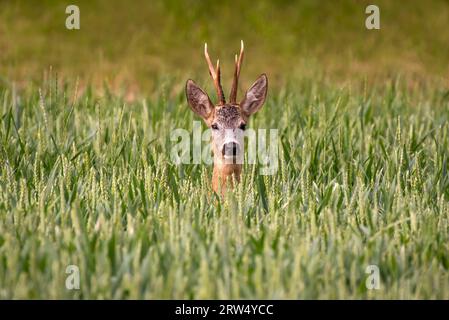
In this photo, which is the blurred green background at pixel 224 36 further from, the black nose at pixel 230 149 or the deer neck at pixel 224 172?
the black nose at pixel 230 149

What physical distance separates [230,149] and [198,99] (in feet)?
2.56

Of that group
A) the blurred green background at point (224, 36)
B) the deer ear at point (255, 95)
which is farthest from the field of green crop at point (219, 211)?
the blurred green background at point (224, 36)

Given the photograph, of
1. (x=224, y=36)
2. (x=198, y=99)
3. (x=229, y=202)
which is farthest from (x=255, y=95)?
(x=224, y=36)

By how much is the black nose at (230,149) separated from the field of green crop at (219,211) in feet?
0.75

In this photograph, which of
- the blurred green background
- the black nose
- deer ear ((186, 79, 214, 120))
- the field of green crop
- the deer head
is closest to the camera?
the field of green crop

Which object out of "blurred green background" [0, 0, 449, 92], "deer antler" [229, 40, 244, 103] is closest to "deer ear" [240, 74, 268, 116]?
"deer antler" [229, 40, 244, 103]

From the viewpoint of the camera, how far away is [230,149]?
837cm

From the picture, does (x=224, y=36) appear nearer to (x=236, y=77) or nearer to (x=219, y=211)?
(x=236, y=77)

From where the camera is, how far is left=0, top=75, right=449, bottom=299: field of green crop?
621cm

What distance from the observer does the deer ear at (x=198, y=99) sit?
29.3 ft

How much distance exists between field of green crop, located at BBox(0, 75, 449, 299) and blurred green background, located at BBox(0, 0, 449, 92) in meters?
4.66

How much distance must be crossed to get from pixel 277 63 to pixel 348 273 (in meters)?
9.50

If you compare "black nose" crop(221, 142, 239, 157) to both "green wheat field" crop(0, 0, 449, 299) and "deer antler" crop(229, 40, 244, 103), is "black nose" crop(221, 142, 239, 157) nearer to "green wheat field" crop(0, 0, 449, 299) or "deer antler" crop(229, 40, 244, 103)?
"green wheat field" crop(0, 0, 449, 299)

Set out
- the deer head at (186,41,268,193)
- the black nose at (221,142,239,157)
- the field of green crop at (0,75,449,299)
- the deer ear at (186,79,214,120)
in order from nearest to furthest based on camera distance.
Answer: the field of green crop at (0,75,449,299)
the black nose at (221,142,239,157)
the deer head at (186,41,268,193)
the deer ear at (186,79,214,120)
